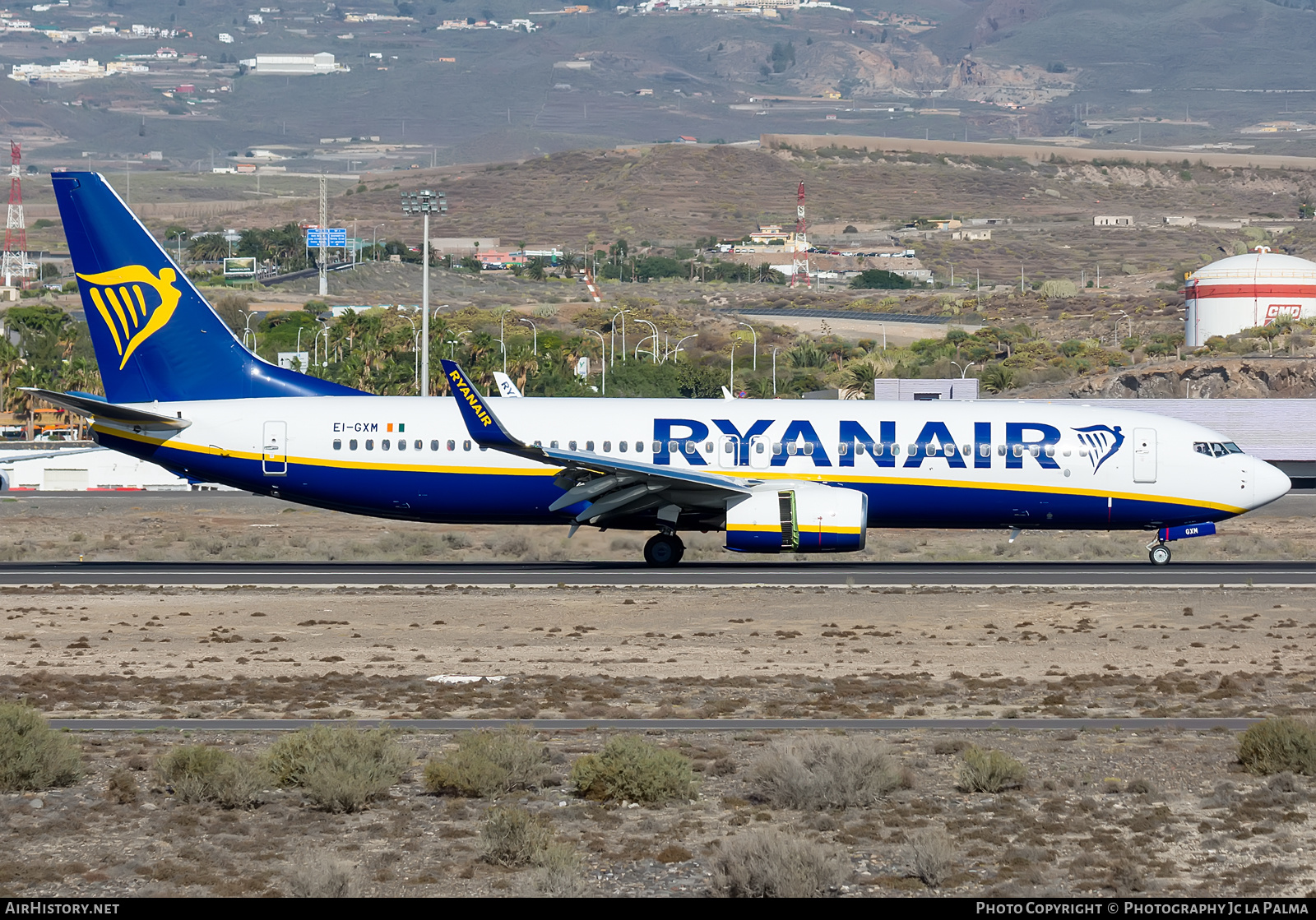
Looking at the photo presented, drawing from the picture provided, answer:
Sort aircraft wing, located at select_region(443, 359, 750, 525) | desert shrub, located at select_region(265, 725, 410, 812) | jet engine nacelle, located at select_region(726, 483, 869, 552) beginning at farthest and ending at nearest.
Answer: jet engine nacelle, located at select_region(726, 483, 869, 552)
aircraft wing, located at select_region(443, 359, 750, 525)
desert shrub, located at select_region(265, 725, 410, 812)

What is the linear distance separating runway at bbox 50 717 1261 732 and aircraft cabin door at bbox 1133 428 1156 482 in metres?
19.0

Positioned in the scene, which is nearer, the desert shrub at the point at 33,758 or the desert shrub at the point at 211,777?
the desert shrub at the point at 211,777

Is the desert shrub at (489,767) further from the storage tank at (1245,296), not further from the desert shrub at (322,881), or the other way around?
the storage tank at (1245,296)

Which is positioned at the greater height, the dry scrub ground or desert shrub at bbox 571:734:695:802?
desert shrub at bbox 571:734:695:802

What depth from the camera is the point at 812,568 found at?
39688 mm

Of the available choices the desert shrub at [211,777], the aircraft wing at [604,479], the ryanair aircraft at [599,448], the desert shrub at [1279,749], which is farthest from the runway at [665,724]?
the ryanair aircraft at [599,448]

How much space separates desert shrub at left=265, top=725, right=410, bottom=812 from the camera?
16.2 metres

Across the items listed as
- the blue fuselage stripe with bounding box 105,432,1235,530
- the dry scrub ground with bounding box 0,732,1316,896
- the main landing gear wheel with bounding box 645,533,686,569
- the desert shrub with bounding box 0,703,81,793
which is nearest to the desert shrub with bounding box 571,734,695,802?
the dry scrub ground with bounding box 0,732,1316,896

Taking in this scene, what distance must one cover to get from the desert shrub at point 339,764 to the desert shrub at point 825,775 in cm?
381

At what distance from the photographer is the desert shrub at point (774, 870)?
13.4m

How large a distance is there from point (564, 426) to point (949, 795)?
2341 cm

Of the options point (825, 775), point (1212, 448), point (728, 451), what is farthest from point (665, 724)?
point (1212, 448)

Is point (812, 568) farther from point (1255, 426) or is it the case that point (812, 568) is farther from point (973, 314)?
point (973, 314)

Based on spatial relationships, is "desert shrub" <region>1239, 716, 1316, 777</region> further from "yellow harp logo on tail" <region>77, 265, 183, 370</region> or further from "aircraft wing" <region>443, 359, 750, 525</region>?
"yellow harp logo on tail" <region>77, 265, 183, 370</region>
